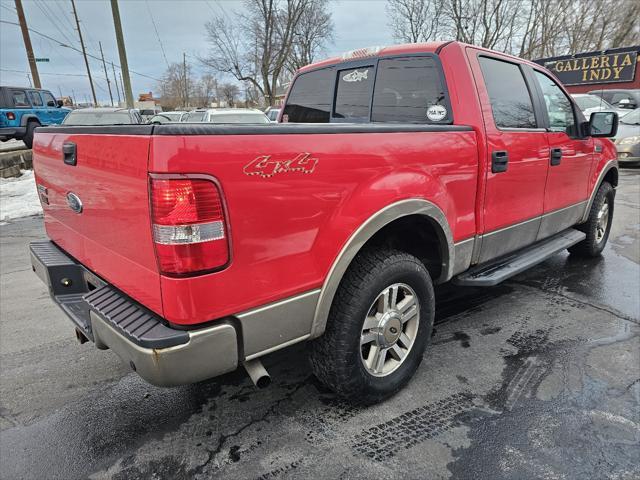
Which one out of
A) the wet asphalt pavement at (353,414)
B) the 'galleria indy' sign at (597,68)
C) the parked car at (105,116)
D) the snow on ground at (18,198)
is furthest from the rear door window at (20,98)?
the 'galleria indy' sign at (597,68)

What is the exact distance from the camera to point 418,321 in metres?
2.65

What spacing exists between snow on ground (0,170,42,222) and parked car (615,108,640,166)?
45.5 ft

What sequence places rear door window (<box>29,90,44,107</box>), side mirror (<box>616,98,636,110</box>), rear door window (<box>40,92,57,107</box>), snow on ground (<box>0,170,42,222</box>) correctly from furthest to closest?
1. rear door window (<box>40,92,57,107</box>)
2. rear door window (<box>29,90,44,107</box>)
3. side mirror (<box>616,98,636,110</box>)
4. snow on ground (<box>0,170,42,222</box>)

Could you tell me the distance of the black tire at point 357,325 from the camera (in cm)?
224

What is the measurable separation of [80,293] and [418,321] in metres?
1.96

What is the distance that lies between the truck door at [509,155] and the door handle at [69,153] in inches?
93.8

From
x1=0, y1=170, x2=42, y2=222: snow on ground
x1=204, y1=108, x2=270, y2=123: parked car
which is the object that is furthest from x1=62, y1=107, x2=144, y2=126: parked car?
x1=0, y1=170, x2=42, y2=222: snow on ground

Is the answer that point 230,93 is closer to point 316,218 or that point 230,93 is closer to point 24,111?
point 24,111

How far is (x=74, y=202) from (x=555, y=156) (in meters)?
3.49

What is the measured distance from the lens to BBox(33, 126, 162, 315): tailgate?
1.73m

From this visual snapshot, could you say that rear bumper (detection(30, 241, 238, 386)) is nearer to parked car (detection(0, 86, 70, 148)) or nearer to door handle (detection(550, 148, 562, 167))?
door handle (detection(550, 148, 562, 167))

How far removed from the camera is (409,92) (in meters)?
3.18

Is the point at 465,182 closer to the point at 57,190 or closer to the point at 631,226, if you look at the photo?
the point at 57,190

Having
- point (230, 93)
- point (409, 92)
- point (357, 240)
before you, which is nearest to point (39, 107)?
point (409, 92)
